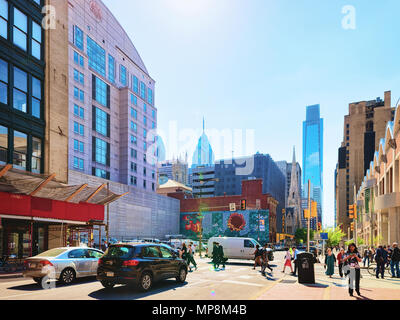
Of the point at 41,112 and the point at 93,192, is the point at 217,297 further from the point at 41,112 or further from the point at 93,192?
the point at 41,112

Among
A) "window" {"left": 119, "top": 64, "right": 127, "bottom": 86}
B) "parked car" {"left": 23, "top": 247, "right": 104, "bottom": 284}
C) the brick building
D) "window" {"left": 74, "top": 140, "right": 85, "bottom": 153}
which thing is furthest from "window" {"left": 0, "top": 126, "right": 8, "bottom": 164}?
the brick building

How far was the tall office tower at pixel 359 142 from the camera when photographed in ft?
357

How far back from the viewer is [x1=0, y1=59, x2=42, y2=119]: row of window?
21797mm

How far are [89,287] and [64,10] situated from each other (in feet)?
77.4

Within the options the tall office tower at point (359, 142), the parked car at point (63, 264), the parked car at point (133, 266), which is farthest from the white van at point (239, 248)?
the tall office tower at point (359, 142)

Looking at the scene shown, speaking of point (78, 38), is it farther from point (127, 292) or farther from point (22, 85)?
point (127, 292)

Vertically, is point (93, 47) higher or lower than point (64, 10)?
higher

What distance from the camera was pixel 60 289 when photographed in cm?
1283

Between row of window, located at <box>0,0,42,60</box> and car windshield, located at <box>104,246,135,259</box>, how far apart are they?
16753mm

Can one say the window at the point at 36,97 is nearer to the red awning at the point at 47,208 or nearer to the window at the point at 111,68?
the red awning at the point at 47,208

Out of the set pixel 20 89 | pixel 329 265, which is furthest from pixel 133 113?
pixel 329 265

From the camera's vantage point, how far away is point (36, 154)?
79.4 feet

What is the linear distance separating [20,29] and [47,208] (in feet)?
39.2
